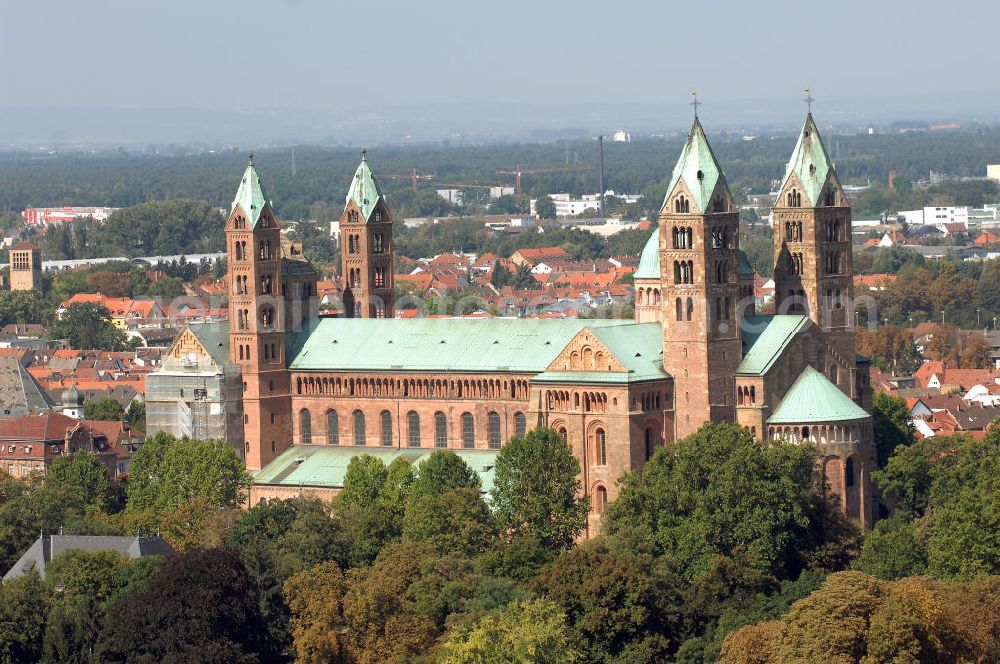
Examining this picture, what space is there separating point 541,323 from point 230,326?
14634mm

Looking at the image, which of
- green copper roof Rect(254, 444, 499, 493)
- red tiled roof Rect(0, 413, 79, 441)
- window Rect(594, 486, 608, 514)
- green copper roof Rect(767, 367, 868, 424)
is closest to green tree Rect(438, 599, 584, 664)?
window Rect(594, 486, 608, 514)

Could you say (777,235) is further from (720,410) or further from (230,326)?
(230,326)

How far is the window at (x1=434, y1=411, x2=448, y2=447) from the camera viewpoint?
118062mm

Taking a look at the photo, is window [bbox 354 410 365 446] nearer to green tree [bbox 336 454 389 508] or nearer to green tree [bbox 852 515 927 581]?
green tree [bbox 336 454 389 508]

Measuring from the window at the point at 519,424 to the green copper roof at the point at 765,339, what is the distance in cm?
1044

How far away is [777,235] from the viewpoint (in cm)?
11519

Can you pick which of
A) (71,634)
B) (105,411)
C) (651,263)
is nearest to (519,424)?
(651,263)

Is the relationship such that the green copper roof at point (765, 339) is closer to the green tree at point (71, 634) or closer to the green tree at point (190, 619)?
the green tree at point (190, 619)

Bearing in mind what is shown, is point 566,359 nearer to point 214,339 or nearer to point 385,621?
point 214,339

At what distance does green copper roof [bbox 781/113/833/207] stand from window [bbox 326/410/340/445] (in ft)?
75.4

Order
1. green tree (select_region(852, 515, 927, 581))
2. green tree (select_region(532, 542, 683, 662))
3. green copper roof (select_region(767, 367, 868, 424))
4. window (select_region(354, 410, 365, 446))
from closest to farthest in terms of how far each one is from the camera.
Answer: green tree (select_region(532, 542, 683, 662)), green tree (select_region(852, 515, 927, 581)), green copper roof (select_region(767, 367, 868, 424)), window (select_region(354, 410, 365, 446))

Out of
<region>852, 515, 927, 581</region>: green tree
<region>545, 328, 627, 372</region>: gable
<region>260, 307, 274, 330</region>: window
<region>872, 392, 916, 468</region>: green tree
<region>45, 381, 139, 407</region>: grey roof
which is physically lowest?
<region>852, 515, 927, 581</region>: green tree

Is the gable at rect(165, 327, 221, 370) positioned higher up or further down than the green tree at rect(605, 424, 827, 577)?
higher up

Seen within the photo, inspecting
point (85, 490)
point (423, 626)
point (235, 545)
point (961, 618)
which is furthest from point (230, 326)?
point (961, 618)
